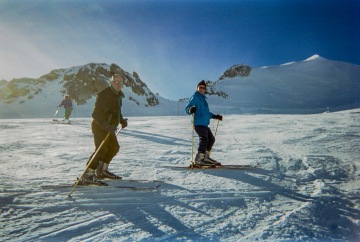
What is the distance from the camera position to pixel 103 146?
168 inches

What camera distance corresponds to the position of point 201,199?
132 inches

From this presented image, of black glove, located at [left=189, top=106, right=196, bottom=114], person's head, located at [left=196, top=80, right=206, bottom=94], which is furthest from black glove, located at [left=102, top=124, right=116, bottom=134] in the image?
person's head, located at [left=196, top=80, right=206, bottom=94]

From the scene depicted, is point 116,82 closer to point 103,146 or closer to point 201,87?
point 103,146

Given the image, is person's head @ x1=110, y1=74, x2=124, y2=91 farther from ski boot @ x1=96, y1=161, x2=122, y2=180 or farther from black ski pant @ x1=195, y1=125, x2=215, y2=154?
black ski pant @ x1=195, y1=125, x2=215, y2=154

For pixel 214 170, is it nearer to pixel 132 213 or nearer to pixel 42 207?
pixel 132 213

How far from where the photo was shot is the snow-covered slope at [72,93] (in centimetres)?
5175

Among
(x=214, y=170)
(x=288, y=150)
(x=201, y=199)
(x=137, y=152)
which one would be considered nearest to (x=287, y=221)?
(x=201, y=199)

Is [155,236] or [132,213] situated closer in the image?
[155,236]

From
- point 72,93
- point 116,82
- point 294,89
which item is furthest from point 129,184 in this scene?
point 294,89

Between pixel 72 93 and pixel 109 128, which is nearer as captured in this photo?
pixel 109 128

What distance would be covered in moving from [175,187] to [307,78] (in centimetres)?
8729

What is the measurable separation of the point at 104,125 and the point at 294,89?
73.8m

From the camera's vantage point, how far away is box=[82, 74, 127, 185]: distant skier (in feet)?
13.6

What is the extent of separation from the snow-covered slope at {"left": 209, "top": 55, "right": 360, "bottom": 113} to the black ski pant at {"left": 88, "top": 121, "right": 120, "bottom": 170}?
41133mm
